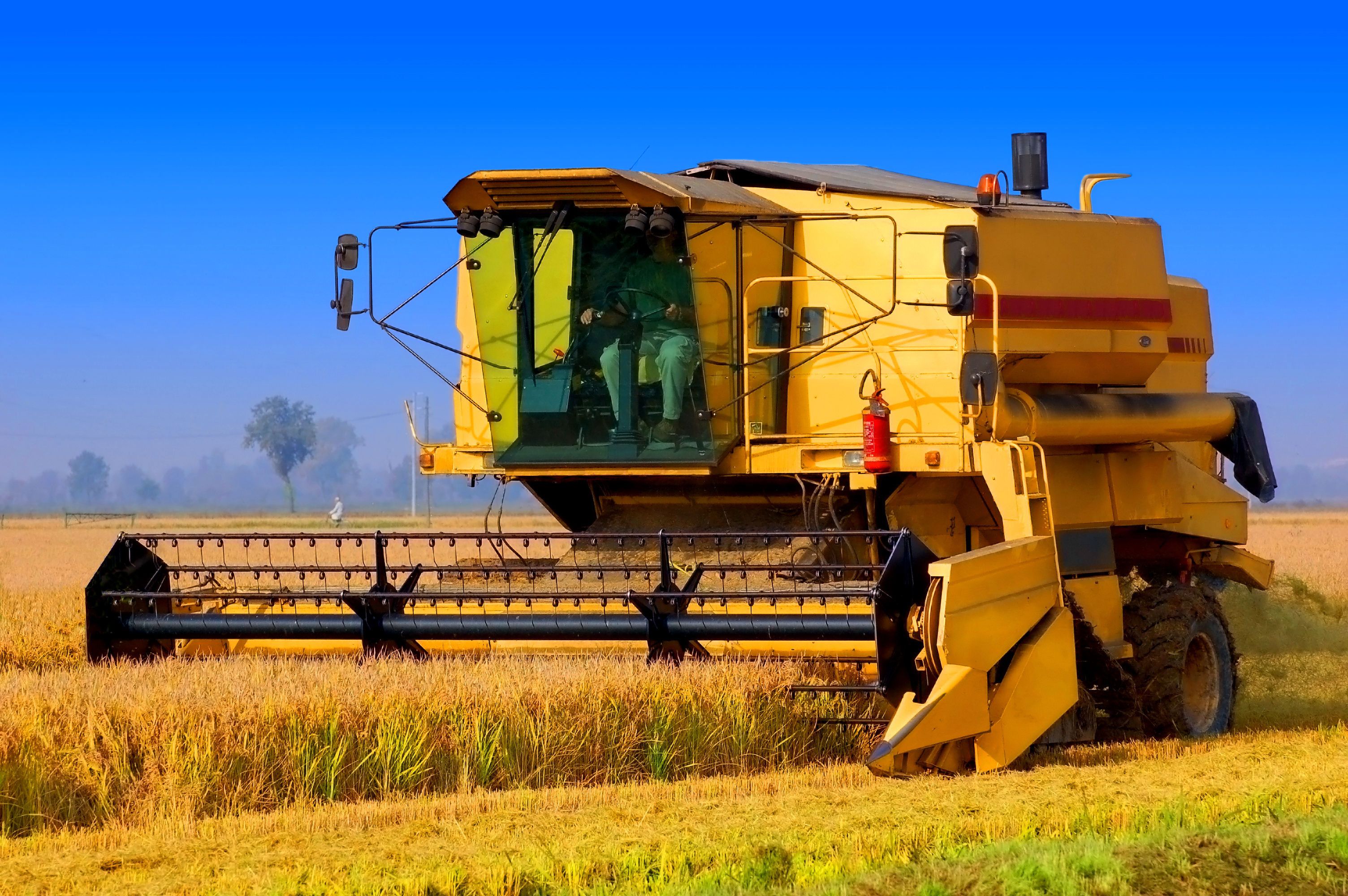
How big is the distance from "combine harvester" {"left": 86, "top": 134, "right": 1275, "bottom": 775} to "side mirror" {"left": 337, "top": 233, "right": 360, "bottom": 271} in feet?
0.04

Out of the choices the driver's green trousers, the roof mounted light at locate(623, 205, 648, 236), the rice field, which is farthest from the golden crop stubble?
the roof mounted light at locate(623, 205, 648, 236)

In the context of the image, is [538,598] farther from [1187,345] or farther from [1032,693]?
[1187,345]

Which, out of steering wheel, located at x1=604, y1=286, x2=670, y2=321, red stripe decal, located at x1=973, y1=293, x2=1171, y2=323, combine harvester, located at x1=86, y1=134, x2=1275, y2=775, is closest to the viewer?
combine harvester, located at x1=86, y1=134, x2=1275, y2=775

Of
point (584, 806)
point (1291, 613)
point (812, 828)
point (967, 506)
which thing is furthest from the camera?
point (1291, 613)

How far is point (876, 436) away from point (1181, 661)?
2.18m

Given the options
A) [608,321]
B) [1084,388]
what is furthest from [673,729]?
[1084,388]

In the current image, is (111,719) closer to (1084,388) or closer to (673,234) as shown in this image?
(673,234)

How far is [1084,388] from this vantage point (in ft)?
31.3

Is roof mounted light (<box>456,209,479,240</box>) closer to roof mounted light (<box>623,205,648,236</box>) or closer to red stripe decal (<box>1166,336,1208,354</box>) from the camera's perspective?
roof mounted light (<box>623,205,648,236</box>)

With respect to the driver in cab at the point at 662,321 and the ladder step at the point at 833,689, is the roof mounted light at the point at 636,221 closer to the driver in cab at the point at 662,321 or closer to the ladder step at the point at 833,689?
the driver in cab at the point at 662,321

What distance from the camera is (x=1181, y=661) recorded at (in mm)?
8961

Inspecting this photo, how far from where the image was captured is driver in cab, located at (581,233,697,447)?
8.50m

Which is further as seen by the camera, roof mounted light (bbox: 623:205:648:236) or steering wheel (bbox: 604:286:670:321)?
steering wheel (bbox: 604:286:670:321)

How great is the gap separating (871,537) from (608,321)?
5.86ft
